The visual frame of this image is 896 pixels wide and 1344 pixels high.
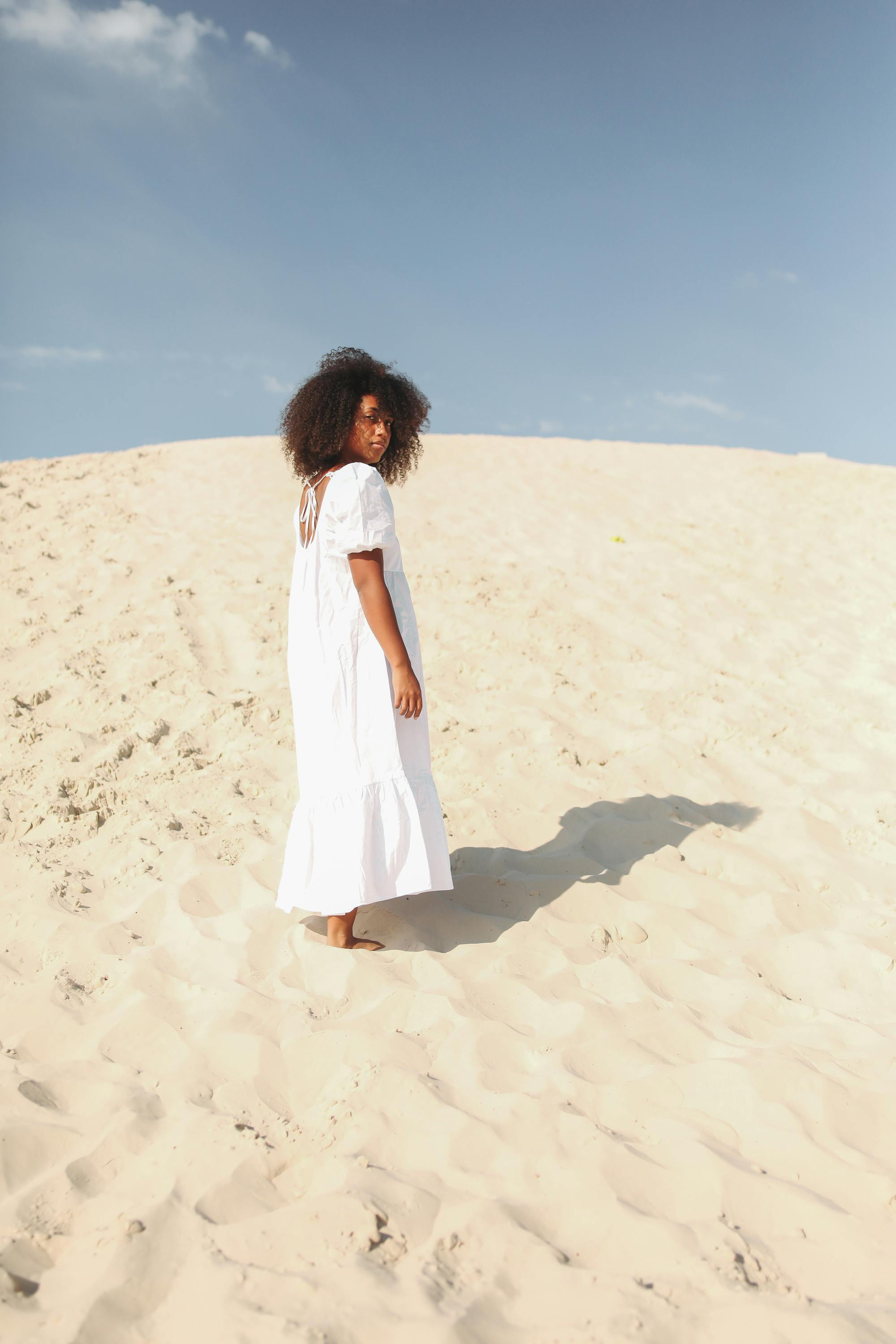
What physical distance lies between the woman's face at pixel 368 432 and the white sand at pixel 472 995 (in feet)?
5.35

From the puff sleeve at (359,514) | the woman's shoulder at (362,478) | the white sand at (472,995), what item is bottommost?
the white sand at (472,995)

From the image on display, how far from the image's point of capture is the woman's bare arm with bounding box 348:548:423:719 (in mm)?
2750

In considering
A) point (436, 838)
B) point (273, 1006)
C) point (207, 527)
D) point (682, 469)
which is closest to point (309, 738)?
point (436, 838)

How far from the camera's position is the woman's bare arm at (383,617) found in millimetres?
2750

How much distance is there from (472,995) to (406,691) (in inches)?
37.4

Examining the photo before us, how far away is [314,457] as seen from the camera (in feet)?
10.0

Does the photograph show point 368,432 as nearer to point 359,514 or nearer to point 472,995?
point 359,514

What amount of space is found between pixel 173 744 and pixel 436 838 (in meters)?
2.03

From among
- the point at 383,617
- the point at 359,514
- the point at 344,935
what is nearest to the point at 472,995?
the point at 344,935

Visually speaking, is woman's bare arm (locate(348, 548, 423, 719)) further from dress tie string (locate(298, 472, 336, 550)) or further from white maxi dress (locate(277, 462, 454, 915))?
dress tie string (locate(298, 472, 336, 550))

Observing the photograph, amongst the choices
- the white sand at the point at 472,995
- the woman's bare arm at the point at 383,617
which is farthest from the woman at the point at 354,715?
the white sand at the point at 472,995

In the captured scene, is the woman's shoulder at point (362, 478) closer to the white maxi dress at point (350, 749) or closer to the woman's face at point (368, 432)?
the white maxi dress at point (350, 749)

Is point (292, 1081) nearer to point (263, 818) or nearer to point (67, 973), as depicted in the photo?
point (67, 973)

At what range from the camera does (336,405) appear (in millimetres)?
2963
